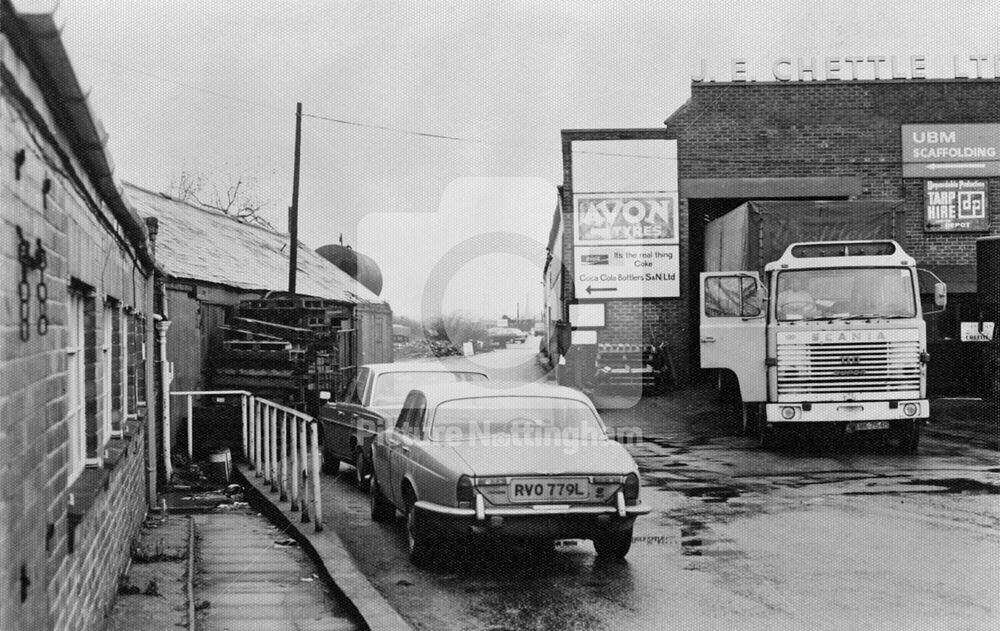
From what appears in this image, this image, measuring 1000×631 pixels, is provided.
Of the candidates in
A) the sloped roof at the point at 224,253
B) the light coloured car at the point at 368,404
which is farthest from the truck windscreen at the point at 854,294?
the sloped roof at the point at 224,253

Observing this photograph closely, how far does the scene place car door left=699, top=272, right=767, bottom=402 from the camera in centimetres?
1620

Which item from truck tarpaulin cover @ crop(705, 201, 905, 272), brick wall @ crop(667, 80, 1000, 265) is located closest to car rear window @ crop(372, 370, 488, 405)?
truck tarpaulin cover @ crop(705, 201, 905, 272)

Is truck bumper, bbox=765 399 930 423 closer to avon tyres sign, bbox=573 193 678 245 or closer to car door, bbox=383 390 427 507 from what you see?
car door, bbox=383 390 427 507

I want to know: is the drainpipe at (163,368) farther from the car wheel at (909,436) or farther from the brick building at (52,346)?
the car wheel at (909,436)

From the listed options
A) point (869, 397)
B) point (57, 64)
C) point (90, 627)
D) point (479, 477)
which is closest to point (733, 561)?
point (479, 477)

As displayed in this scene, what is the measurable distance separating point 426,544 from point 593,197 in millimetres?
20637

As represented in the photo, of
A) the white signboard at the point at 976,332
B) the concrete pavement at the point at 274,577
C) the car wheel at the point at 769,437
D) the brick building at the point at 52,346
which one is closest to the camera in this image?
the brick building at the point at 52,346

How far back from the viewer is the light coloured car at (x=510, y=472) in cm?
764

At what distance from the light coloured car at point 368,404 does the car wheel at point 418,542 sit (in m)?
3.22

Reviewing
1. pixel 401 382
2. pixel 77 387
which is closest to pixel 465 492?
pixel 77 387

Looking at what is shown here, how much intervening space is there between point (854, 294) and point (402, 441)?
29.2 feet

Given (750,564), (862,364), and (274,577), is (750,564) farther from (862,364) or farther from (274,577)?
(862,364)

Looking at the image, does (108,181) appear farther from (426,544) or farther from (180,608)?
(426,544)

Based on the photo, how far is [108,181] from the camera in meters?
5.73
